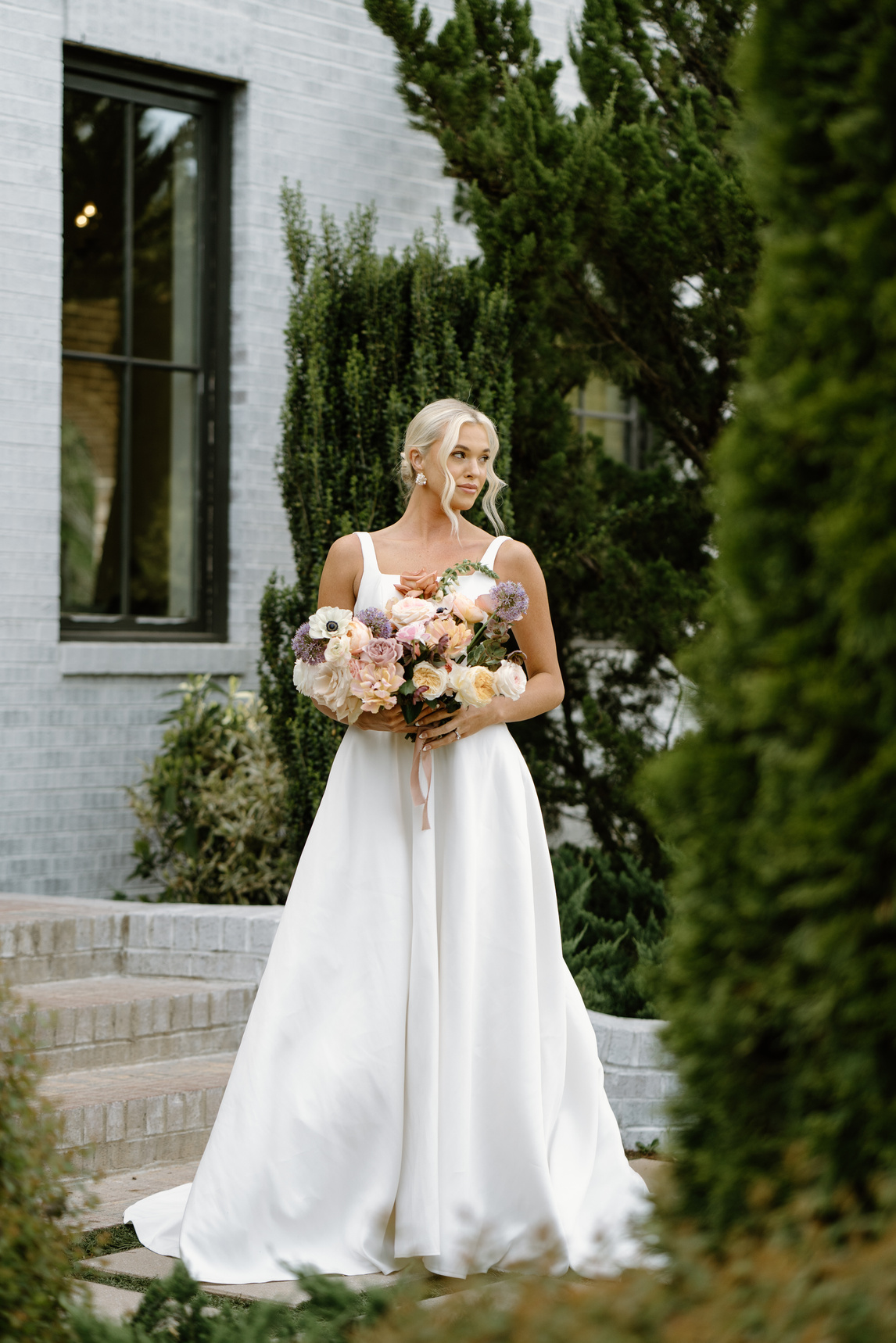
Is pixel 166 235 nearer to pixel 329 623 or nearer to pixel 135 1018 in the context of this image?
pixel 135 1018

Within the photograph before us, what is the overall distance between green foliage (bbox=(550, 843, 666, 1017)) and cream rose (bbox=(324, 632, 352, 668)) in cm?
223

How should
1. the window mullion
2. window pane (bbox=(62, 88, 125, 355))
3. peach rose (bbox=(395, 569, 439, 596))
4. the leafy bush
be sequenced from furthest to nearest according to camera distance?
the window mullion, window pane (bbox=(62, 88, 125, 355)), peach rose (bbox=(395, 569, 439, 596)), the leafy bush

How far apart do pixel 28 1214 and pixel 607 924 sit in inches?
176

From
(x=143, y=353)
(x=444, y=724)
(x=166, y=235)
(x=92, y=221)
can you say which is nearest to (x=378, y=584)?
(x=444, y=724)

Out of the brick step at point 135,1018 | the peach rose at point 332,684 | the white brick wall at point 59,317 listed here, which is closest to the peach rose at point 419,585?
the peach rose at point 332,684

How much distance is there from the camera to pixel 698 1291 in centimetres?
186

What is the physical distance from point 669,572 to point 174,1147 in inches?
140

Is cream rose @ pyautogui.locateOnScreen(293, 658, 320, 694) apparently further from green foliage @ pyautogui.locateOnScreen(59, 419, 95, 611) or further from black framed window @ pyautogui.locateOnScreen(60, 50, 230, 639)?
green foliage @ pyautogui.locateOnScreen(59, 419, 95, 611)

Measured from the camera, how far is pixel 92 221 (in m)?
7.62

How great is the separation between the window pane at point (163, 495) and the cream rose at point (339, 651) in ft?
12.4

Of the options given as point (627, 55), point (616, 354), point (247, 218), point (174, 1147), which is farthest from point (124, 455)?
point (174, 1147)

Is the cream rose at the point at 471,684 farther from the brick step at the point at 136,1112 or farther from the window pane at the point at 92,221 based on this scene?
the window pane at the point at 92,221

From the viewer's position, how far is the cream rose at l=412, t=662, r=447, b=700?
421 cm

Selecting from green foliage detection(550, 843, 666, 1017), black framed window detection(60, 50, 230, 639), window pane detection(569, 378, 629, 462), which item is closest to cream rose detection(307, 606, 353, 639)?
green foliage detection(550, 843, 666, 1017)
